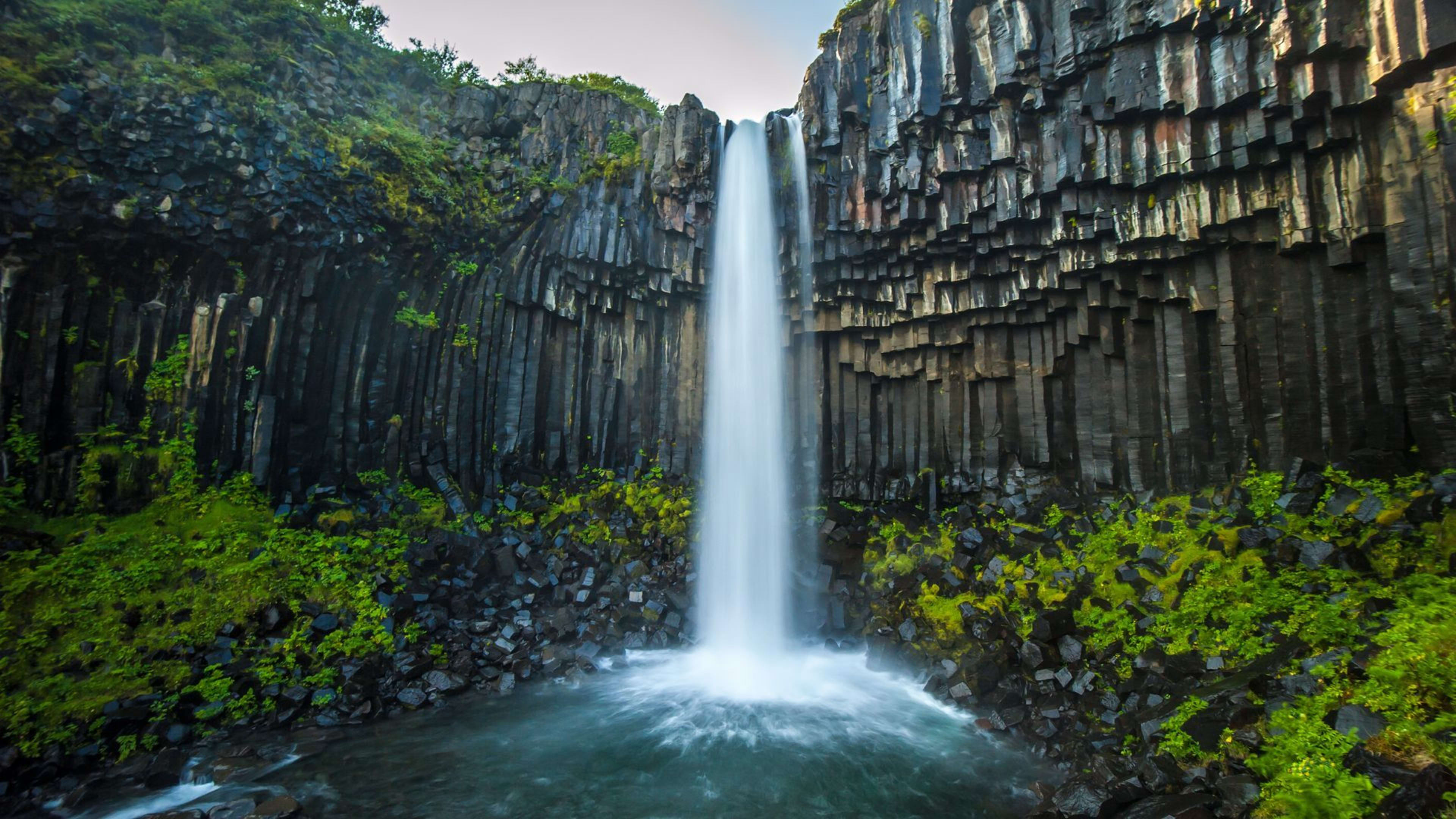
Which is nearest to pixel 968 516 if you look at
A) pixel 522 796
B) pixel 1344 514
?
pixel 1344 514

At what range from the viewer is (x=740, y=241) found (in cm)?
1577

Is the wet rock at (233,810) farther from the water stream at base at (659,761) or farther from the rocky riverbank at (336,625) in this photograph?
the rocky riverbank at (336,625)

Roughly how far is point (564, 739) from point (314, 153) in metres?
12.2

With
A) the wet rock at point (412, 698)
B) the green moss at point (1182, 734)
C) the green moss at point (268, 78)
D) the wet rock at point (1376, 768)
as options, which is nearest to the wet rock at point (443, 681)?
the wet rock at point (412, 698)

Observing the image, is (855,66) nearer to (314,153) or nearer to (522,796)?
(314,153)

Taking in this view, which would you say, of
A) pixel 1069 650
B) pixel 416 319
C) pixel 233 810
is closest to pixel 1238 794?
pixel 1069 650

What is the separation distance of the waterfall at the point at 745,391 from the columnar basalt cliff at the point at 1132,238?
130cm

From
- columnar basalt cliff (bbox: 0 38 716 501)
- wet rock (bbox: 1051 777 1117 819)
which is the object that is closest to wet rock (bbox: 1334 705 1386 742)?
wet rock (bbox: 1051 777 1117 819)

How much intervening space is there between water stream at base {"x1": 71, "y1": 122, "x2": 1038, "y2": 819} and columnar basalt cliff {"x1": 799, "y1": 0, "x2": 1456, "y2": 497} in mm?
4215

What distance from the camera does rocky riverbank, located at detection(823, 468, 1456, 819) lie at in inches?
216

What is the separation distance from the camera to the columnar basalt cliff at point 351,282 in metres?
11.5

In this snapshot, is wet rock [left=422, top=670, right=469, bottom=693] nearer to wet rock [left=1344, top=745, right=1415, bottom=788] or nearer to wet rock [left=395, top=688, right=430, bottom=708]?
wet rock [left=395, top=688, right=430, bottom=708]

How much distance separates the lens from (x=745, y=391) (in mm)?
16094

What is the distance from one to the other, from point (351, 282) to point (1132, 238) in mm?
15115
